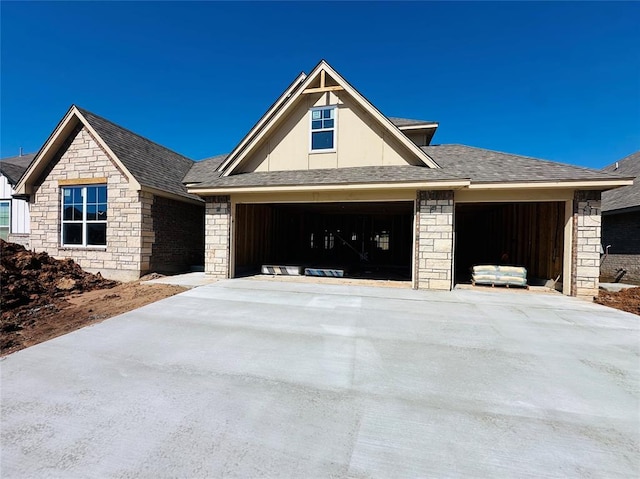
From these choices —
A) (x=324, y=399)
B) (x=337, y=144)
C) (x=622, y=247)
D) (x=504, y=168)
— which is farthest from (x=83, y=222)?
(x=622, y=247)

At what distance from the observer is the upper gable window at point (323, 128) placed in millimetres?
10609

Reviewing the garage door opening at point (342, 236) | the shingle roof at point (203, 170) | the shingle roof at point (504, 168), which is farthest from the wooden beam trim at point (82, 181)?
the shingle roof at point (504, 168)

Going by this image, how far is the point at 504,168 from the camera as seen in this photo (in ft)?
31.0

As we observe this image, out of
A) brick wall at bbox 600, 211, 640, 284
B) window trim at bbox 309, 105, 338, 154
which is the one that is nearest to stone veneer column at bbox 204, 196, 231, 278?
window trim at bbox 309, 105, 338, 154

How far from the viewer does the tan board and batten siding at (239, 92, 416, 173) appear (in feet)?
33.6

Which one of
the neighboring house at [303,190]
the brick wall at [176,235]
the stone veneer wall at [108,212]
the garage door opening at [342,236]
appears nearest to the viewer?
the neighboring house at [303,190]

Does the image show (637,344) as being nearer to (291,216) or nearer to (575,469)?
(575,469)

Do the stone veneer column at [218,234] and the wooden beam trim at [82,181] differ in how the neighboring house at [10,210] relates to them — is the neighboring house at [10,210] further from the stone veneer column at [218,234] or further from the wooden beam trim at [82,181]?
the stone veneer column at [218,234]

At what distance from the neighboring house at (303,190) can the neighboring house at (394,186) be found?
1.5 inches

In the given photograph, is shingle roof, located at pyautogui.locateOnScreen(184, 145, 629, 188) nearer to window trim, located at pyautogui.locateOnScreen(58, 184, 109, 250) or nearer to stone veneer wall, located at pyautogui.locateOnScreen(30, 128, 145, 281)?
stone veneer wall, located at pyautogui.locateOnScreen(30, 128, 145, 281)

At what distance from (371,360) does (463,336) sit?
6.78 ft

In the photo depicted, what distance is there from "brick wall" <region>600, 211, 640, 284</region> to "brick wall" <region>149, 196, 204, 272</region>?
18.8 metres

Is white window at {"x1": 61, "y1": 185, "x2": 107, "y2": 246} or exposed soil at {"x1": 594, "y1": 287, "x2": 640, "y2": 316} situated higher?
white window at {"x1": 61, "y1": 185, "x2": 107, "y2": 246}

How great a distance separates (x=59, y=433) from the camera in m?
2.68
